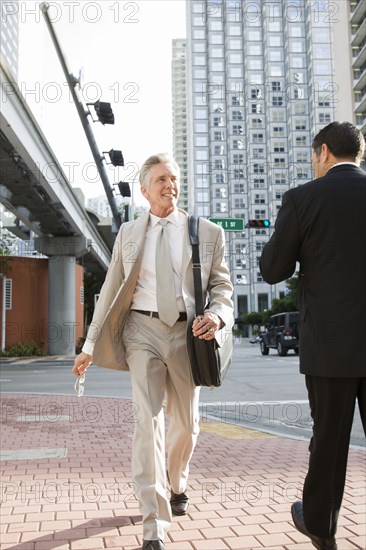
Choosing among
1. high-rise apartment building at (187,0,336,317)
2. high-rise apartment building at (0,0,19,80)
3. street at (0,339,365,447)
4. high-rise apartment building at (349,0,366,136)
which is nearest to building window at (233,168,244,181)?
high-rise apartment building at (187,0,336,317)

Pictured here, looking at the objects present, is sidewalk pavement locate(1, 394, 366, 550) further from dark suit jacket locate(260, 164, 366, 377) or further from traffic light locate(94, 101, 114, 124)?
traffic light locate(94, 101, 114, 124)

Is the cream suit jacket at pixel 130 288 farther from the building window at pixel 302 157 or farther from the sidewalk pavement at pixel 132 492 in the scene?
the building window at pixel 302 157

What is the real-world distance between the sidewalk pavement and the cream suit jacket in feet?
1.77

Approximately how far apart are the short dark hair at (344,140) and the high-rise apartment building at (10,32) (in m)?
10.9

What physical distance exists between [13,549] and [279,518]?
1.54m

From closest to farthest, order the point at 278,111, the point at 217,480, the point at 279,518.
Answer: the point at 279,518, the point at 217,480, the point at 278,111

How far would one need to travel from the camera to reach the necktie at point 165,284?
3326 mm

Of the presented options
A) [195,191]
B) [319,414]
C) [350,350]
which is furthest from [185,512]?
[195,191]

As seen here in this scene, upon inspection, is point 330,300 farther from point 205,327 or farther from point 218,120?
point 218,120

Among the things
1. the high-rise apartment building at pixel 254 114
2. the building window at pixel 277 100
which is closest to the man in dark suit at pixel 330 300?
the high-rise apartment building at pixel 254 114

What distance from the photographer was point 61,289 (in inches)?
1071

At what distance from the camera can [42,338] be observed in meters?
28.4

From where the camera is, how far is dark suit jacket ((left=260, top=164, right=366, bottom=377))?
8.16 feet

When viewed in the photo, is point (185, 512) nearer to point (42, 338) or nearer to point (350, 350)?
point (350, 350)
